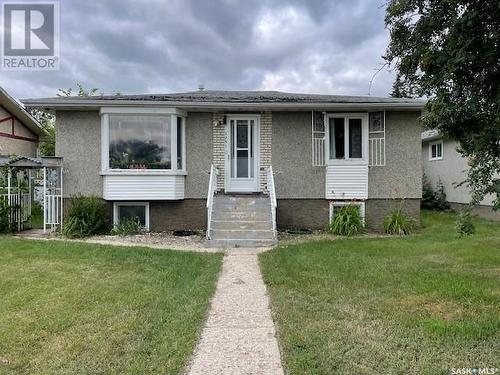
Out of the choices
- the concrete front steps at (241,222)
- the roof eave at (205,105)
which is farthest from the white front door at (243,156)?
the roof eave at (205,105)

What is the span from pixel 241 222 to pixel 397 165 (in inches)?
195

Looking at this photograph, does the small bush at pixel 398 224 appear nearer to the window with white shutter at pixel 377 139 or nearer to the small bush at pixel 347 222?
the small bush at pixel 347 222

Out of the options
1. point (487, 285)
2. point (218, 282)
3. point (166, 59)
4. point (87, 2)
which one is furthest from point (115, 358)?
point (166, 59)

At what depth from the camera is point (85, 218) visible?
1067 centimetres

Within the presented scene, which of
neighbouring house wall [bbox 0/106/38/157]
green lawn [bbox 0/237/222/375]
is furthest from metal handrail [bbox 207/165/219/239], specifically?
neighbouring house wall [bbox 0/106/38/157]

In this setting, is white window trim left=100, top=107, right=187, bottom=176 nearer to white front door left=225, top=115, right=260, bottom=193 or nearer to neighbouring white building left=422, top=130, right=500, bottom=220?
white front door left=225, top=115, right=260, bottom=193

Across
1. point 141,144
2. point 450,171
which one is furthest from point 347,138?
point 450,171

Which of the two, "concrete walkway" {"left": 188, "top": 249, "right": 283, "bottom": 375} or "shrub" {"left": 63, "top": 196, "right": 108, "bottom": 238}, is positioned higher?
"shrub" {"left": 63, "top": 196, "right": 108, "bottom": 238}

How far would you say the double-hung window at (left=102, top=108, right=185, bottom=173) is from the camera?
11.2 meters

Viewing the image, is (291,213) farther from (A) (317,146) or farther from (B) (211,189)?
(B) (211,189)

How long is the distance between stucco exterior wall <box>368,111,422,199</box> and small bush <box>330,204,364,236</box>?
0.96 m

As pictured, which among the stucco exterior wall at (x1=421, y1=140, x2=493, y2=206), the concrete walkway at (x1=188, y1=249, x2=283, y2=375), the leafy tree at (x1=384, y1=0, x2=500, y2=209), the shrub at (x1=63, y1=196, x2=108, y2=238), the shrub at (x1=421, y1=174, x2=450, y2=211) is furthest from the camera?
the shrub at (x1=421, y1=174, x2=450, y2=211)

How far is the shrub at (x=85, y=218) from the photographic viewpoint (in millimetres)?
10453

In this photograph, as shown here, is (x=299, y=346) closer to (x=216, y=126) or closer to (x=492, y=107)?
(x=492, y=107)
